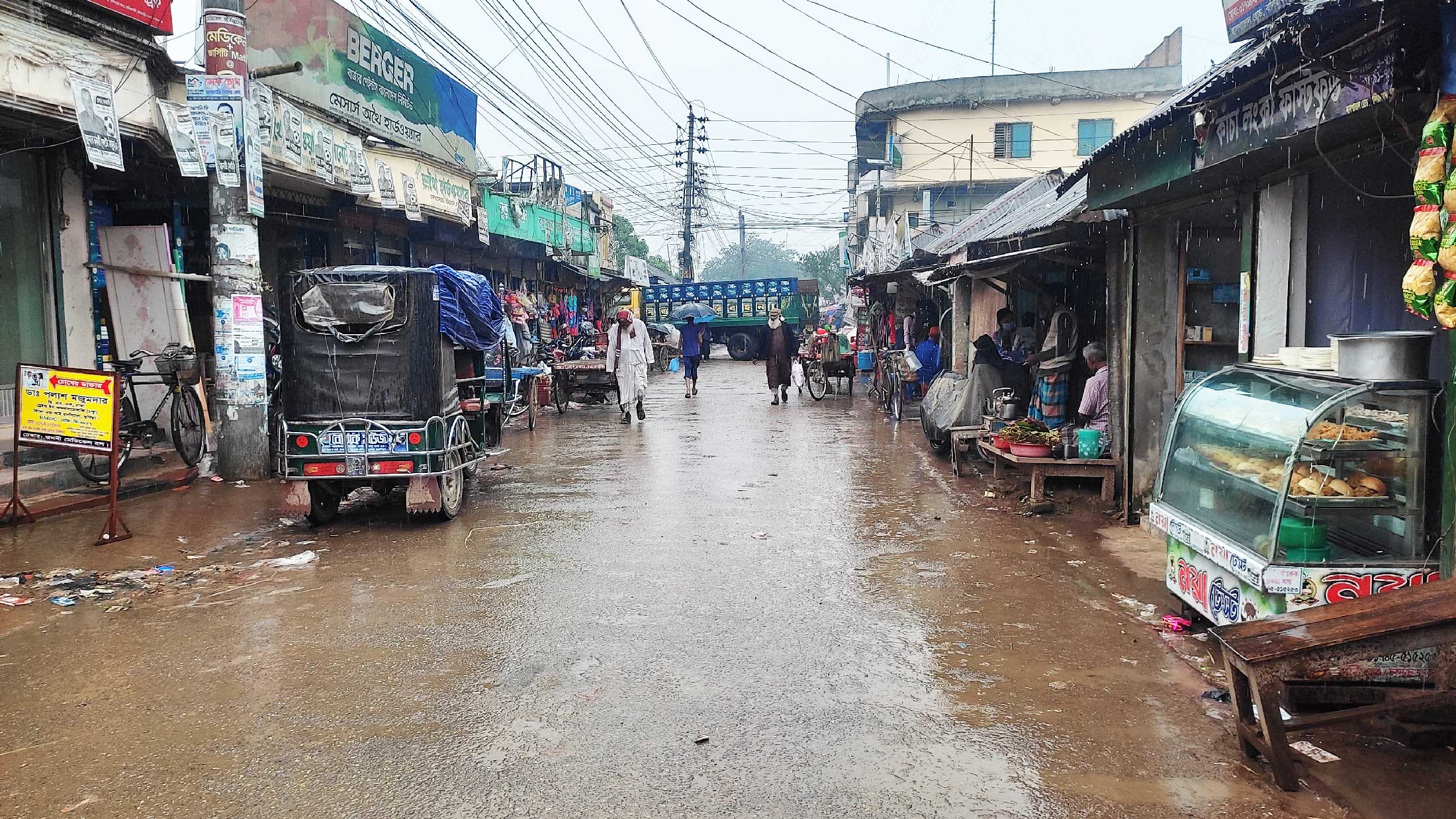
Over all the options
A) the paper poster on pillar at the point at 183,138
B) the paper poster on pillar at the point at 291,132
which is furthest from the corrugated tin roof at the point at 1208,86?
the paper poster on pillar at the point at 291,132

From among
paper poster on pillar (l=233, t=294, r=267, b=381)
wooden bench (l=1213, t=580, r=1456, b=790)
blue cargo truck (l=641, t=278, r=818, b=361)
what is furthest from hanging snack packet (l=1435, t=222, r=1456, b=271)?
blue cargo truck (l=641, t=278, r=818, b=361)

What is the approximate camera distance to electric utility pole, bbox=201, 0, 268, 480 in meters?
10.3

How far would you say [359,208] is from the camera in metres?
17.2

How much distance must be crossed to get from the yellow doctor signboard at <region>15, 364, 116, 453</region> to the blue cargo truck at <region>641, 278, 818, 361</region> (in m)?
33.5

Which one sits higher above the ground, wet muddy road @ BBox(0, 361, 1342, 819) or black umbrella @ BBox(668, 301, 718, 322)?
black umbrella @ BBox(668, 301, 718, 322)

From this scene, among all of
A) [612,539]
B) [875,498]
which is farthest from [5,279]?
[875,498]

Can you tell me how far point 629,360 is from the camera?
55.6ft

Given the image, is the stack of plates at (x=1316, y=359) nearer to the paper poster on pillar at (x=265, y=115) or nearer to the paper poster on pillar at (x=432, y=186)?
the paper poster on pillar at (x=265, y=115)

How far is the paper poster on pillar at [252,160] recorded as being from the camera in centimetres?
1046

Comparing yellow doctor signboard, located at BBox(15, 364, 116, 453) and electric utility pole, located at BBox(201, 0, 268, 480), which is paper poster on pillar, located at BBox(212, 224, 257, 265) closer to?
electric utility pole, located at BBox(201, 0, 268, 480)

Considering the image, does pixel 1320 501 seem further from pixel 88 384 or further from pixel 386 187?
pixel 386 187

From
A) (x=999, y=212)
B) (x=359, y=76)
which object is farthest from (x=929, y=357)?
(x=359, y=76)

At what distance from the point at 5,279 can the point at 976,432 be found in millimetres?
11102

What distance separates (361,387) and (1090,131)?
46.3 metres
